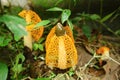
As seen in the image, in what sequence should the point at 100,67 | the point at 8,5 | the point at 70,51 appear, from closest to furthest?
the point at 70,51 → the point at 100,67 → the point at 8,5

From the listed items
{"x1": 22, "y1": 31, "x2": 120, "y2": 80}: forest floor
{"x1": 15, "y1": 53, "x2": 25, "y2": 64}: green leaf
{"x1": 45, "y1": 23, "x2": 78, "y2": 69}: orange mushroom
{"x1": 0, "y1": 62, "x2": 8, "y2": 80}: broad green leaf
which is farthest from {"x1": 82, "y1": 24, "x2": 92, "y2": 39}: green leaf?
{"x1": 0, "y1": 62, "x2": 8, "y2": 80}: broad green leaf

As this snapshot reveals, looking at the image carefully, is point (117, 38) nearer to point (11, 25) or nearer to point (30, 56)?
point (30, 56)

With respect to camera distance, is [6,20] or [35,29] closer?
[6,20]

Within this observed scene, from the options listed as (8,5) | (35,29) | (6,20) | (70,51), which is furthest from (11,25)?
(8,5)

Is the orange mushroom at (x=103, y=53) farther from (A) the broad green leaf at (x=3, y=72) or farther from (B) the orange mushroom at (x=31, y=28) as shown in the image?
(A) the broad green leaf at (x=3, y=72)

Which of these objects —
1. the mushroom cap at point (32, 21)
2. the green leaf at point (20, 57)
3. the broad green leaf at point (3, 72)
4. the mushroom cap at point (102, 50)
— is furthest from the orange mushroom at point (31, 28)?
the mushroom cap at point (102, 50)

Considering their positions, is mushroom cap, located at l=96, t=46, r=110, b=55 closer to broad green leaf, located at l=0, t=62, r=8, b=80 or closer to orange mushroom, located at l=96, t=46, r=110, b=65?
orange mushroom, located at l=96, t=46, r=110, b=65
